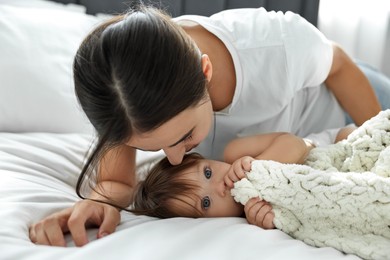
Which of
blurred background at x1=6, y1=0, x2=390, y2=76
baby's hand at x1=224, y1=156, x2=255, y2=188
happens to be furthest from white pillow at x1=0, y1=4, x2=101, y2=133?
blurred background at x1=6, y1=0, x2=390, y2=76

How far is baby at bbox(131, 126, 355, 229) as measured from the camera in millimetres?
1076

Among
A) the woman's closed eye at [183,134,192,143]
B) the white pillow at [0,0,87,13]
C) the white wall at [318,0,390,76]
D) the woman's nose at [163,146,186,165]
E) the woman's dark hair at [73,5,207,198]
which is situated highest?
the woman's dark hair at [73,5,207,198]

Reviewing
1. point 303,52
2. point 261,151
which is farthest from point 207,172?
point 303,52

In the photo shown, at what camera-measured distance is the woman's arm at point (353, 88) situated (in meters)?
1.48

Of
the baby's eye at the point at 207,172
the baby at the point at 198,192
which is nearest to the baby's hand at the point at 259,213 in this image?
the baby at the point at 198,192

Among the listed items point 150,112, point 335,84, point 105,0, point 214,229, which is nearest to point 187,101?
point 150,112

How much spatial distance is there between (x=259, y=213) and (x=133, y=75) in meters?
0.36

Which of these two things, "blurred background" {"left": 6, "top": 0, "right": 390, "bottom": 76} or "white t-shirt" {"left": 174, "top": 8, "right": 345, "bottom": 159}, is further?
"blurred background" {"left": 6, "top": 0, "right": 390, "bottom": 76}

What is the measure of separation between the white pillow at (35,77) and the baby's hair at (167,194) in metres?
0.41

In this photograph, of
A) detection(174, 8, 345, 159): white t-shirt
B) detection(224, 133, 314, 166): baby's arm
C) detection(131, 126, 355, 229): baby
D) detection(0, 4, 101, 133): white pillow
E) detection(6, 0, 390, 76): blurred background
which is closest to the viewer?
detection(131, 126, 355, 229): baby

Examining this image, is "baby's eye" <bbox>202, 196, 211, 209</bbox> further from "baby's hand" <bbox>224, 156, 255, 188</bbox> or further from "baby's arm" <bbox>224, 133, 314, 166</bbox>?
"baby's arm" <bbox>224, 133, 314, 166</bbox>

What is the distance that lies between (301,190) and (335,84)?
597 mm

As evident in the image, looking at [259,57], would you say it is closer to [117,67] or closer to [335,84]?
[335,84]

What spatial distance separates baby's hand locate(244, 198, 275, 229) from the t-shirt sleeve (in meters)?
0.40
